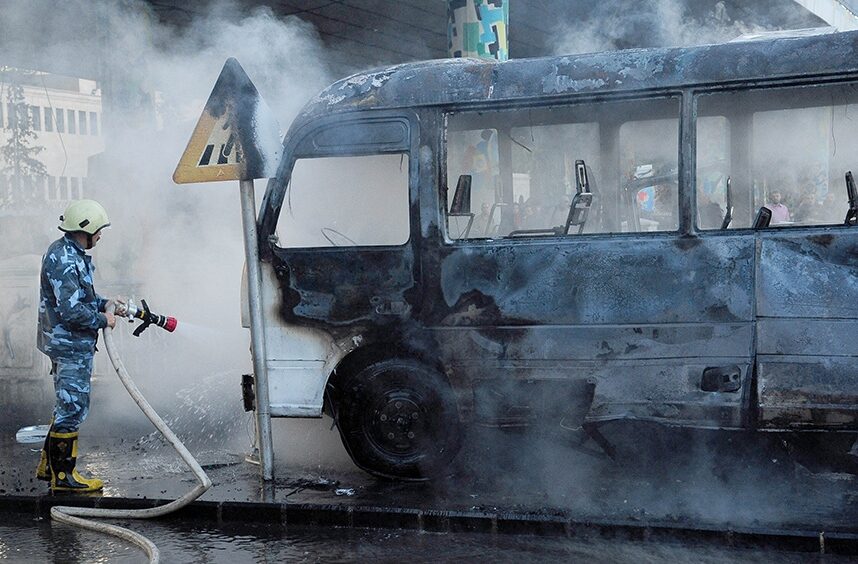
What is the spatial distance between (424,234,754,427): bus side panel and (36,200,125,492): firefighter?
2.35 m

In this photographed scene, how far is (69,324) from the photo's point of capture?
6.23 metres

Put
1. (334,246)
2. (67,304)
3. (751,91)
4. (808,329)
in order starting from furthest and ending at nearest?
(334,246), (67,304), (751,91), (808,329)

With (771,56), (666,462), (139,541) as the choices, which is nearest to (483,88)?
(771,56)

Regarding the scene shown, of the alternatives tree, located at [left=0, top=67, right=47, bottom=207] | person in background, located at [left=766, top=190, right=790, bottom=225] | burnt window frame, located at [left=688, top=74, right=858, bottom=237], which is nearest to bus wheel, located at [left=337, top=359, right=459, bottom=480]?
burnt window frame, located at [left=688, top=74, right=858, bottom=237]

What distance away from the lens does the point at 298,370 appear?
21.0 feet

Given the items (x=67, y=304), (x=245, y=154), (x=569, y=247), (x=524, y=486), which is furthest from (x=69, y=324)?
(x=569, y=247)

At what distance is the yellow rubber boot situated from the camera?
6238 millimetres

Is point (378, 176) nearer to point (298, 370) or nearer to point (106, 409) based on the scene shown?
point (298, 370)

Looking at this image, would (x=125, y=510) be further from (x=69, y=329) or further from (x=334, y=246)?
(x=334, y=246)

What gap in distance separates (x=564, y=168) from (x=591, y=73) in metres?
0.65

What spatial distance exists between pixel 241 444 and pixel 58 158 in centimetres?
4419

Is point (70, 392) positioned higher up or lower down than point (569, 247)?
lower down

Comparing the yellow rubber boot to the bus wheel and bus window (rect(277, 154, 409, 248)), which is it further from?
bus window (rect(277, 154, 409, 248))

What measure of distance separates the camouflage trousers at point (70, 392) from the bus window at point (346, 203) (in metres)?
1.62
